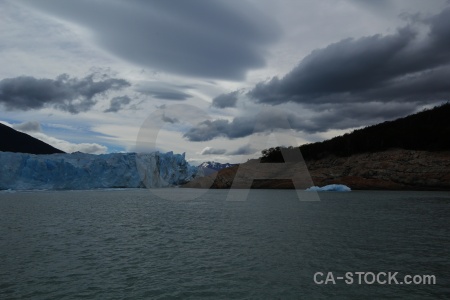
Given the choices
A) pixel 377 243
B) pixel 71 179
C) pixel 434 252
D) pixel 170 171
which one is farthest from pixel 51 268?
pixel 170 171

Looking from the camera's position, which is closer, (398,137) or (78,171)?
(398,137)

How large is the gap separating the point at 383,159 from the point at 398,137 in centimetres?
850

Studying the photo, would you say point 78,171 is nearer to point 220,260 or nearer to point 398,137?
point 398,137

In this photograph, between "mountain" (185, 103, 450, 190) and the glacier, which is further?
the glacier

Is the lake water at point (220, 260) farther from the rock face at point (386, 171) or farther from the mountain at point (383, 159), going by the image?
the mountain at point (383, 159)

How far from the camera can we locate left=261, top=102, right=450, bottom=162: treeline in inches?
3120

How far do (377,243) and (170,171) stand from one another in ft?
397

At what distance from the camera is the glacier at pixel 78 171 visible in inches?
3676

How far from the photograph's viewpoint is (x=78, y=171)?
10081 centimetres

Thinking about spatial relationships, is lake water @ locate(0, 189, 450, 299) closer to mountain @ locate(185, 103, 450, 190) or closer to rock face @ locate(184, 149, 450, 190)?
rock face @ locate(184, 149, 450, 190)

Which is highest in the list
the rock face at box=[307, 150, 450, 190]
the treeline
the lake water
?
the treeline
